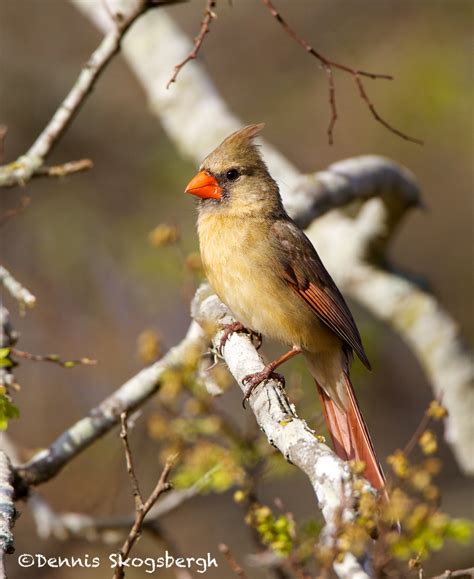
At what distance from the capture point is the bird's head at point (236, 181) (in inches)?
156

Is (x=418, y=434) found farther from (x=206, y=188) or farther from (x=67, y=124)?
(x=67, y=124)

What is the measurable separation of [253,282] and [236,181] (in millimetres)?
549

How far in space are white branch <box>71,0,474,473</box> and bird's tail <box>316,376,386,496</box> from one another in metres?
1.49

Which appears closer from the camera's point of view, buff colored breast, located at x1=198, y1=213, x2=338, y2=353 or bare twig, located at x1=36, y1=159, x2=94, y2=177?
buff colored breast, located at x1=198, y1=213, x2=338, y2=353

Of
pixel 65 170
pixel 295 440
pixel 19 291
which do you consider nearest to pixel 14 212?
pixel 65 170

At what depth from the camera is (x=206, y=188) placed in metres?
3.99

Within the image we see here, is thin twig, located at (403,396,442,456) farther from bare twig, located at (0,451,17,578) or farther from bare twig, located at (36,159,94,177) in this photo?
bare twig, located at (36,159,94,177)

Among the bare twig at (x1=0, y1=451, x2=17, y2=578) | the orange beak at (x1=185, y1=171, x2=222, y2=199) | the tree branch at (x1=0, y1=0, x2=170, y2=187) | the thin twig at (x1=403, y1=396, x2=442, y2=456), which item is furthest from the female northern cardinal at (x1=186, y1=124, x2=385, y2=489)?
the bare twig at (x1=0, y1=451, x2=17, y2=578)

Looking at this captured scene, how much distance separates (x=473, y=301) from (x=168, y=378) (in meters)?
5.28

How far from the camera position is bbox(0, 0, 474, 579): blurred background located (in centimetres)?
695

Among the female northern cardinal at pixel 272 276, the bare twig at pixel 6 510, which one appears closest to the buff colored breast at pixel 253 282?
the female northern cardinal at pixel 272 276

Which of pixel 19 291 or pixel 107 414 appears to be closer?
pixel 19 291

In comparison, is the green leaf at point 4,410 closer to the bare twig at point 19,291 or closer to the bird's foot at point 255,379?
the bare twig at point 19,291

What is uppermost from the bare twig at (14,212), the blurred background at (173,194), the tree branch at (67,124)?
the blurred background at (173,194)
